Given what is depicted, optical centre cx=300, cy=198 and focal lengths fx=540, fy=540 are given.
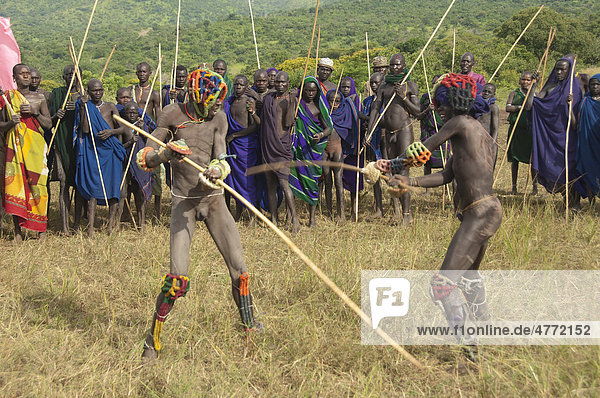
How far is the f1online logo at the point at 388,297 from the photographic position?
4223 mm

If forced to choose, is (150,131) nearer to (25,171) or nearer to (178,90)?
(178,90)

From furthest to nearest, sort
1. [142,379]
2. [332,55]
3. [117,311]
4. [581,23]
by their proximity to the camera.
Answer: [332,55]
[581,23]
[117,311]
[142,379]

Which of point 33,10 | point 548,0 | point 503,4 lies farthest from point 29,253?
point 33,10

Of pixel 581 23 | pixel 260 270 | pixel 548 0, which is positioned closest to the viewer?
pixel 260 270

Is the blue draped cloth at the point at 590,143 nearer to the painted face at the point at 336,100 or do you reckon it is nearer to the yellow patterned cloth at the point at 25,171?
the painted face at the point at 336,100

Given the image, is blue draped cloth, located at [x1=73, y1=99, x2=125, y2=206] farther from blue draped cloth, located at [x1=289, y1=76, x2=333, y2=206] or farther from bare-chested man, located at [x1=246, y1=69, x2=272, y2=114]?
blue draped cloth, located at [x1=289, y1=76, x2=333, y2=206]

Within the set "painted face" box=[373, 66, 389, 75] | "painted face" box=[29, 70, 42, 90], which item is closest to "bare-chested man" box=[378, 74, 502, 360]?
"painted face" box=[373, 66, 389, 75]

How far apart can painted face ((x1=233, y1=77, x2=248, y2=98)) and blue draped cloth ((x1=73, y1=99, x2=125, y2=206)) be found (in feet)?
5.71

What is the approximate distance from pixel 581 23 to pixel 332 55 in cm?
2135

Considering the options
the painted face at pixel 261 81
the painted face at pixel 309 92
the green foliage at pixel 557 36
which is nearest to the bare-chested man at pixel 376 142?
the painted face at pixel 309 92

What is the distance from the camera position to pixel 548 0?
253ft

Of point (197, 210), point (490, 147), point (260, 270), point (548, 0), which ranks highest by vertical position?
point (548, 0)

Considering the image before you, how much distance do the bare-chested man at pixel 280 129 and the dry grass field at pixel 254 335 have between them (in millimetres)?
934

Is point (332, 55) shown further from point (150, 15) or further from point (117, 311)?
point (150, 15)
